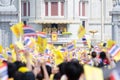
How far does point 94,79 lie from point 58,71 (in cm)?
323

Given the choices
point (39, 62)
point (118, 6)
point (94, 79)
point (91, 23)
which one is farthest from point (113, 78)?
point (91, 23)

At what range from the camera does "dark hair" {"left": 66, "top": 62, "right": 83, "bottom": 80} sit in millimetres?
8289

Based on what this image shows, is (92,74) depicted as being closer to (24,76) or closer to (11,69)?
(24,76)

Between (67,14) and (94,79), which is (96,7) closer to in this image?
(67,14)

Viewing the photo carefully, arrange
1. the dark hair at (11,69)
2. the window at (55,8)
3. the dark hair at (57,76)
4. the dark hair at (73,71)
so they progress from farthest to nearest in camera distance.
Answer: the window at (55,8) < the dark hair at (57,76) < the dark hair at (11,69) < the dark hair at (73,71)

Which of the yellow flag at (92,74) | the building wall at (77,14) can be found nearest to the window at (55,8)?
the building wall at (77,14)

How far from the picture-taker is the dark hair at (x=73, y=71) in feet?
27.2

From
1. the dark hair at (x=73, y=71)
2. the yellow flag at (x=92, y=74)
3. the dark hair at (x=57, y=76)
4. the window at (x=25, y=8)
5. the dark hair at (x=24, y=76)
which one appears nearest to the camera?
the yellow flag at (x=92, y=74)

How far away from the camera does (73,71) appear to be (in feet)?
27.3

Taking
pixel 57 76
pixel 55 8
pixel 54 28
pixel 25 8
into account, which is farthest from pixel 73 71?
pixel 25 8

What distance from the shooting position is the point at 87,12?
59375mm

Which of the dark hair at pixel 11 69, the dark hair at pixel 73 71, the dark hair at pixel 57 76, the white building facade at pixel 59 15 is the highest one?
the white building facade at pixel 59 15

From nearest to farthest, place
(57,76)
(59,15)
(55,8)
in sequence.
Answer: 1. (57,76)
2. (59,15)
3. (55,8)

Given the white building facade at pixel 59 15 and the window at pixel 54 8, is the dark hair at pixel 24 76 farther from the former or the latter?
the window at pixel 54 8
